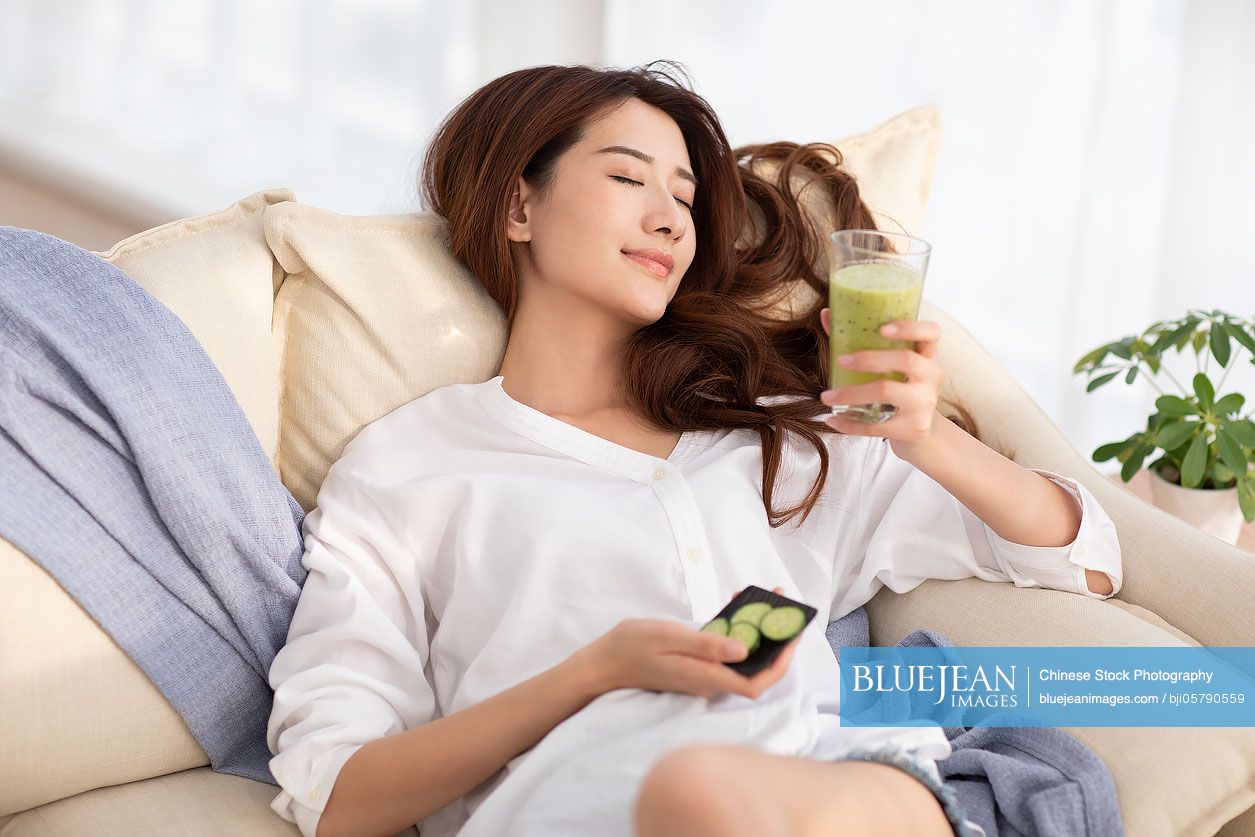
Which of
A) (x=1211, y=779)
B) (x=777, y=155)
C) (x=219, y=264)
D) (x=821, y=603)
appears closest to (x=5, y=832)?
(x=219, y=264)

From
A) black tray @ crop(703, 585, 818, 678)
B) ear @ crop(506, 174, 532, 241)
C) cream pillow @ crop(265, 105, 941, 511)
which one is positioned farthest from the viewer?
ear @ crop(506, 174, 532, 241)

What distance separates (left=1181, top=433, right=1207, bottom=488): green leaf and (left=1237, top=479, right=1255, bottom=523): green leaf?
0.07 meters

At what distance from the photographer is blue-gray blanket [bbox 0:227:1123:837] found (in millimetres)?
1345

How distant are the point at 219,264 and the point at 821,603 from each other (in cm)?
101

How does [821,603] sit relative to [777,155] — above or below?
below

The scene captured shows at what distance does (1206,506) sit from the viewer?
82.0 inches

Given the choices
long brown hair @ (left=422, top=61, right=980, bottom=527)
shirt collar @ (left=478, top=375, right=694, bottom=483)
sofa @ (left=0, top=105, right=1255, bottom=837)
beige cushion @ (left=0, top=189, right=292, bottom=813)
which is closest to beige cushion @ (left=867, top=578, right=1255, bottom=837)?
sofa @ (left=0, top=105, right=1255, bottom=837)

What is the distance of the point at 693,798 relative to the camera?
1.01m

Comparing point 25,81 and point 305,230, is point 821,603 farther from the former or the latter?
point 25,81

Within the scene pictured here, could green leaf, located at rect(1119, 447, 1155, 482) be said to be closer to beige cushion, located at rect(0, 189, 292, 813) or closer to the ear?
the ear

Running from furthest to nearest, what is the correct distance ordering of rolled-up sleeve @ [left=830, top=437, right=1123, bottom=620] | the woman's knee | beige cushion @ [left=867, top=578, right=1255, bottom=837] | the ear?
the ear
rolled-up sleeve @ [left=830, top=437, right=1123, bottom=620]
beige cushion @ [left=867, top=578, right=1255, bottom=837]
the woman's knee

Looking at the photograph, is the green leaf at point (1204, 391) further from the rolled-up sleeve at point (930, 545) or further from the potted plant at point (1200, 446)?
the rolled-up sleeve at point (930, 545)

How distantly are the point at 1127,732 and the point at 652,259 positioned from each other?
92 cm

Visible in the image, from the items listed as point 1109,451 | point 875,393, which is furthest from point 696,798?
point 1109,451
